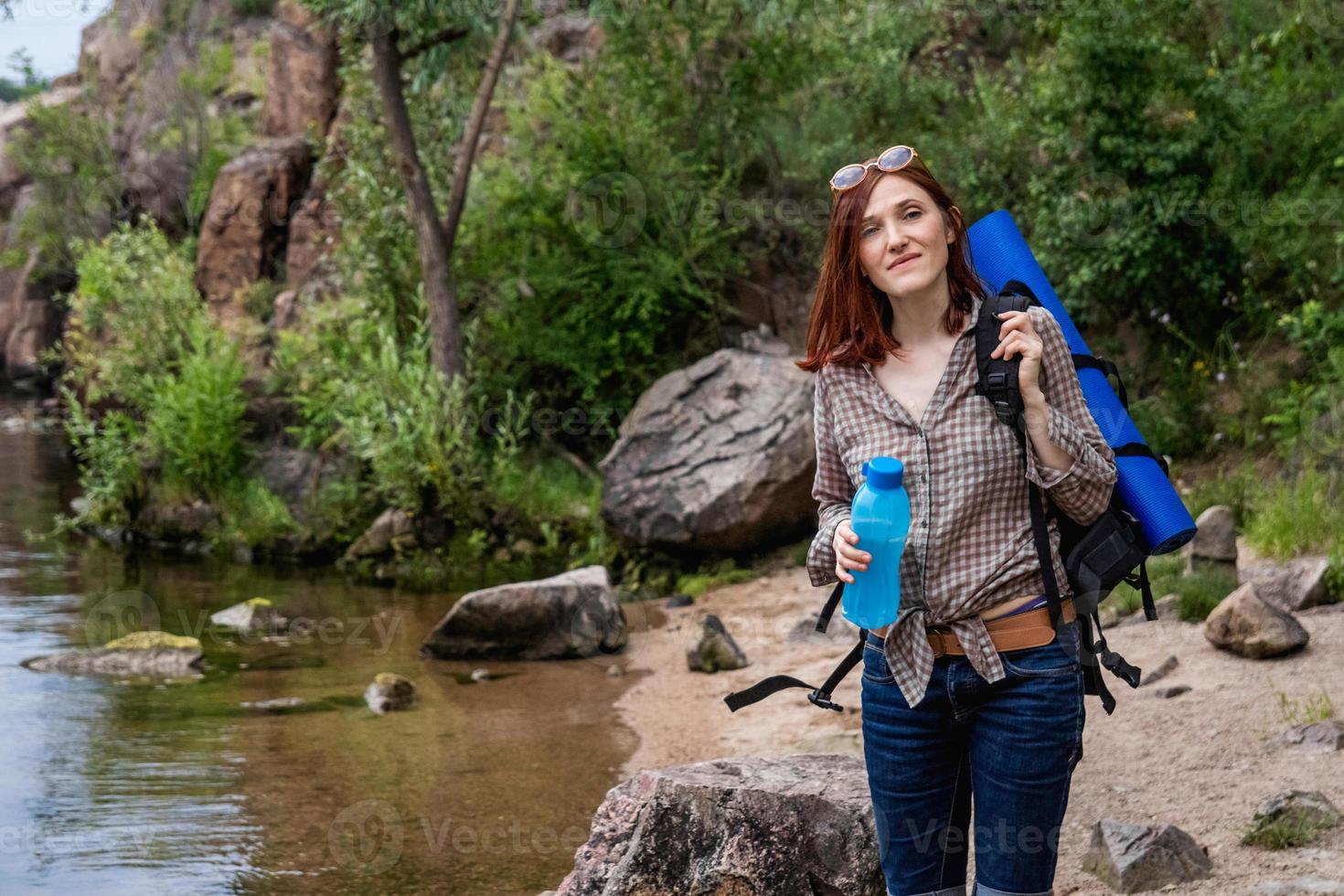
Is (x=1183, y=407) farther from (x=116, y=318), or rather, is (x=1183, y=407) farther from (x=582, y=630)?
(x=116, y=318)

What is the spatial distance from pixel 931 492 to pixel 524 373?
11.6 metres

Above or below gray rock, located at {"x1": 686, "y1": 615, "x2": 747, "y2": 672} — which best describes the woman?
above

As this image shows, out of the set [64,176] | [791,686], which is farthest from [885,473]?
[64,176]

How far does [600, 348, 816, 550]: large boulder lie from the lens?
36.5 ft

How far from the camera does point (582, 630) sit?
9.29 metres

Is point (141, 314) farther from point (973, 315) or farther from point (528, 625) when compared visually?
point (973, 315)

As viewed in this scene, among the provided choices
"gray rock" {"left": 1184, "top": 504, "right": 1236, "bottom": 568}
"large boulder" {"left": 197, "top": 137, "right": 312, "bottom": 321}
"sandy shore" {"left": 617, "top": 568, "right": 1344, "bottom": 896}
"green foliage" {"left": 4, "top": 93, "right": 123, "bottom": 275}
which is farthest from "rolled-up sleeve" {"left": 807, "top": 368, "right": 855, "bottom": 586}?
"green foliage" {"left": 4, "top": 93, "right": 123, "bottom": 275}

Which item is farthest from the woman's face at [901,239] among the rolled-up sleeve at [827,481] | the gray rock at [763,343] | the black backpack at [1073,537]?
the gray rock at [763,343]

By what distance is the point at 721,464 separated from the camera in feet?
37.0

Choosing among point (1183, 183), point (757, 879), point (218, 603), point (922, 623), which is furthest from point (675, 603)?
point (922, 623)

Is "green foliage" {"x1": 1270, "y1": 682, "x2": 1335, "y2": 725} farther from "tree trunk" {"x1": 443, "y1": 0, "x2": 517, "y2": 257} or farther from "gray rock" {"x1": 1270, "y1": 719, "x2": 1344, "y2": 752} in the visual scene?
"tree trunk" {"x1": 443, "y1": 0, "x2": 517, "y2": 257}

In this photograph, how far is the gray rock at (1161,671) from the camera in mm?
6344

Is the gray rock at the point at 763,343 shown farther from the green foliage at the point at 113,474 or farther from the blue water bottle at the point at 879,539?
the blue water bottle at the point at 879,539

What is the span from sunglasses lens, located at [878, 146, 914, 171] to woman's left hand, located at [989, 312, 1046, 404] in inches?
15.9
